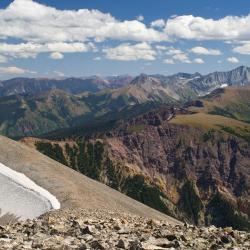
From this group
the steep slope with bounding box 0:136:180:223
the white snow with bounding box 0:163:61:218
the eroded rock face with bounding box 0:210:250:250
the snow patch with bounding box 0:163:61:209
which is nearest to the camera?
the eroded rock face with bounding box 0:210:250:250

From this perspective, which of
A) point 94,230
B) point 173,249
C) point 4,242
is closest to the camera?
point 173,249

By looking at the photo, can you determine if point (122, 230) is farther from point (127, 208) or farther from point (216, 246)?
point (127, 208)

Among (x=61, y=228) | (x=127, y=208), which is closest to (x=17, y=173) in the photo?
(x=127, y=208)

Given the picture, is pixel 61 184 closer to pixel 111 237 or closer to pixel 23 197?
pixel 23 197

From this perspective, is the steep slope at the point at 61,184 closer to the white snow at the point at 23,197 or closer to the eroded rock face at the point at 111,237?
the white snow at the point at 23,197

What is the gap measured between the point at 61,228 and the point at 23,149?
105 meters

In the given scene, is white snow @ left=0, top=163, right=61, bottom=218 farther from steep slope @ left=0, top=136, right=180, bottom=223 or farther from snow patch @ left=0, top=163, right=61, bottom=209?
steep slope @ left=0, top=136, right=180, bottom=223

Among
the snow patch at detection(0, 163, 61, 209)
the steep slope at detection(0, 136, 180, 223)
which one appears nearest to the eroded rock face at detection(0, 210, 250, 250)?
the steep slope at detection(0, 136, 180, 223)

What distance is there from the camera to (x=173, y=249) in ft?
84.0

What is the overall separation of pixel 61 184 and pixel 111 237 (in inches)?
3018

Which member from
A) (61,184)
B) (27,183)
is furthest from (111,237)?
(27,183)

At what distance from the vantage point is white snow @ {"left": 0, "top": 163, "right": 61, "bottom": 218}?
88.4m

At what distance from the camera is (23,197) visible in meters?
97.3

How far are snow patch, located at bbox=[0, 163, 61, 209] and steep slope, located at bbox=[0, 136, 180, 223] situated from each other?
1097 mm
